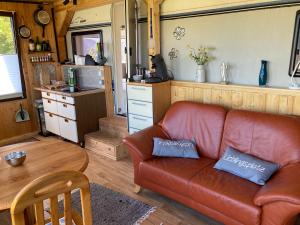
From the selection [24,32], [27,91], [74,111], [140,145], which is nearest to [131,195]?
[140,145]

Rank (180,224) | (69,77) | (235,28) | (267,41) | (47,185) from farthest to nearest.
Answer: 1. (69,77)
2. (235,28)
3. (267,41)
4. (180,224)
5. (47,185)

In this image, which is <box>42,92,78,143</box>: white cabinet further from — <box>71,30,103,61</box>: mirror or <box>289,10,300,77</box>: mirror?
<box>289,10,300,77</box>: mirror

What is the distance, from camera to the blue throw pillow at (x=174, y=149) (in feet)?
8.35

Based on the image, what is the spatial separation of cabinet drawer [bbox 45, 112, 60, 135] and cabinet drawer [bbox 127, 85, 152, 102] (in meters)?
1.59

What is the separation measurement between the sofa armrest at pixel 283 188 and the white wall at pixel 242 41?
100 cm

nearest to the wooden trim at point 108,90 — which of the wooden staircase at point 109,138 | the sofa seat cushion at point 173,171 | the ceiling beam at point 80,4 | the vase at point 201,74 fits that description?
the wooden staircase at point 109,138

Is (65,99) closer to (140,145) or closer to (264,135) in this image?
(140,145)

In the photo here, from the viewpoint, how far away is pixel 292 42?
94.3 inches

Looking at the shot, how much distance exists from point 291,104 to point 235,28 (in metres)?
0.98

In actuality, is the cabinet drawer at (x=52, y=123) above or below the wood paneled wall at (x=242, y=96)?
below

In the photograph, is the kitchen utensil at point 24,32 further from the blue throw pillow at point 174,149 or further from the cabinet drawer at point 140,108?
the blue throw pillow at point 174,149

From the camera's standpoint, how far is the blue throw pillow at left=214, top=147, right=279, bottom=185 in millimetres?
2006

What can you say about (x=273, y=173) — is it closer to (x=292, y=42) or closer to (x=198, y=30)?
(x=292, y=42)

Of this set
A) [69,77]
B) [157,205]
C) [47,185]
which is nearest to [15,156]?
[47,185]
